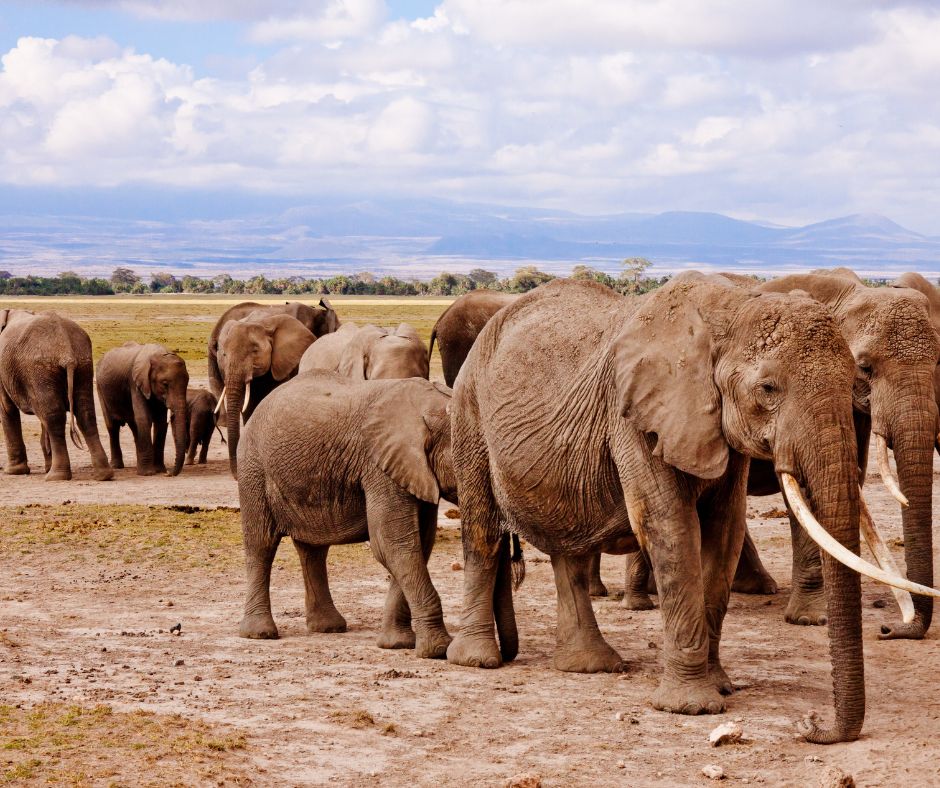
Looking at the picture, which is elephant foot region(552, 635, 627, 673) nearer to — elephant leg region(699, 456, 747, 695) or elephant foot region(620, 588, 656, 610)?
elephant leg region(699, 456, 747, 695)

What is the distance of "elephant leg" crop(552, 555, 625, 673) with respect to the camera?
26.6 ft

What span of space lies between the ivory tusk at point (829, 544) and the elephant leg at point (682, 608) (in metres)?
0.84

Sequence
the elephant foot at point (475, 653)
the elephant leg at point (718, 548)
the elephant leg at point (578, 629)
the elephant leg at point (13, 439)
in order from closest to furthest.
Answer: the elephant leg at point (718, 548)
the elephant leg at point (578, 629)
the elephant foot at point (475, 653)
the elephant leg at point (13, 439)

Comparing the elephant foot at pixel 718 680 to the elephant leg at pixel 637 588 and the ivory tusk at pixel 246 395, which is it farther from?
the ivory tusk at pixel 246 395

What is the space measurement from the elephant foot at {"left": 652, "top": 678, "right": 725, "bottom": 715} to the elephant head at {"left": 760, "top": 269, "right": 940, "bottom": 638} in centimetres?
189

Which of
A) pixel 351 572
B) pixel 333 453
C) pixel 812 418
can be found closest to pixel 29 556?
pixel 351 572

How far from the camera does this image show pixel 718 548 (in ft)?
24.5

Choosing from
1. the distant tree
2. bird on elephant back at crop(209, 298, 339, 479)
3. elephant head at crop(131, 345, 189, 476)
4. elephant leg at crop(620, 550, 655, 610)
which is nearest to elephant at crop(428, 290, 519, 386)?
bird on elephant back at crop(209, 298, 339, 479)

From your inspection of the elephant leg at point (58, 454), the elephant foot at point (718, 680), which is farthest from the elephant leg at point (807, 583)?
the elephant leg at point (58, 454)

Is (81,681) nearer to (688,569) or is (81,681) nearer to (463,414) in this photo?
(463,414)

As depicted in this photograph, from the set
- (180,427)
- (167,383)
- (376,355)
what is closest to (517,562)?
(376,355)

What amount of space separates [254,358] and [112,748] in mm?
11897

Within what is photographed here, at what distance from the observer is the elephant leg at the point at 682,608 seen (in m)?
7.01

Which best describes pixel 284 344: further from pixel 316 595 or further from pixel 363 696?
pixel 363 696
